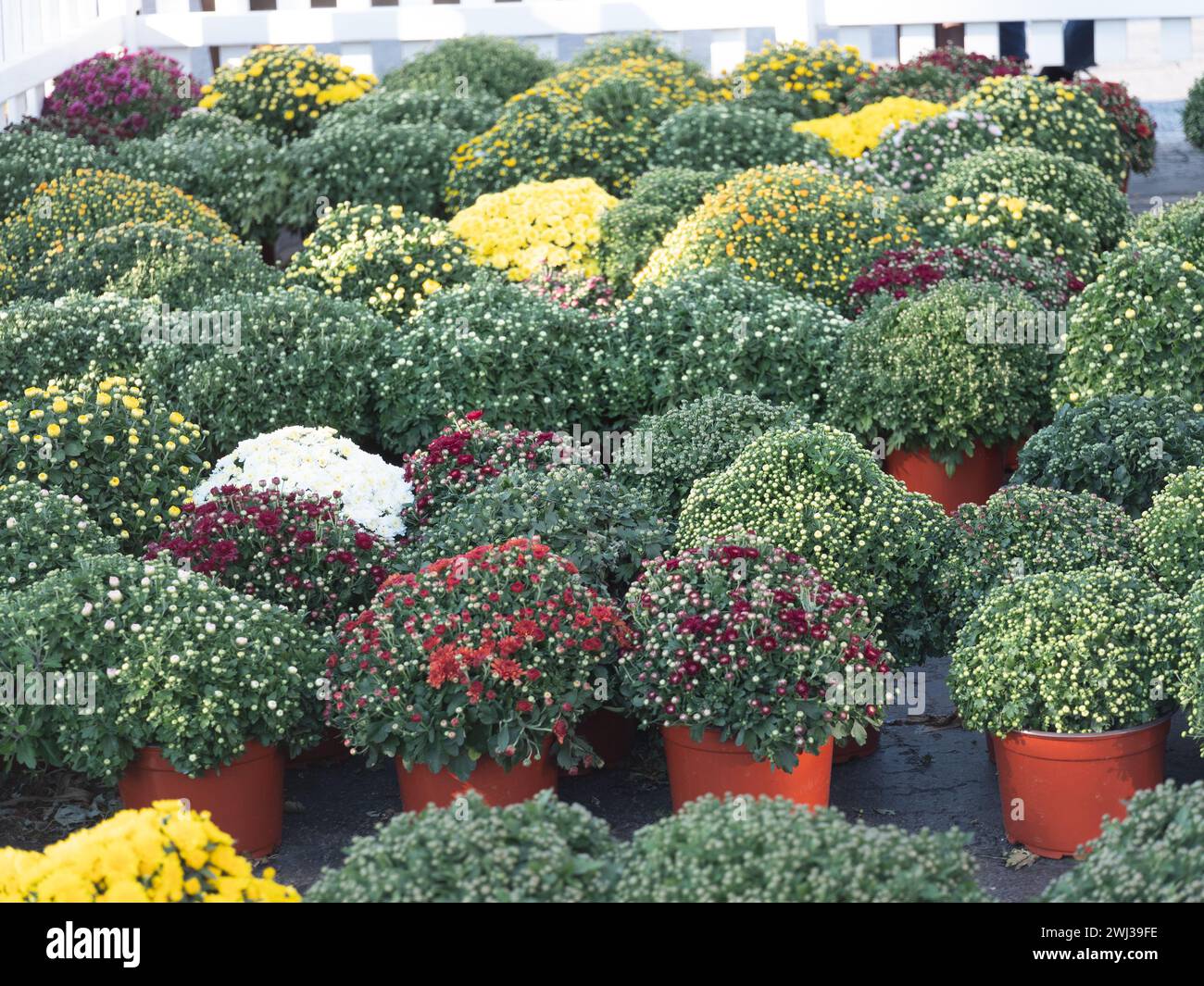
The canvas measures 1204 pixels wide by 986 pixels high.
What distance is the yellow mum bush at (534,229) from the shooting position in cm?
992

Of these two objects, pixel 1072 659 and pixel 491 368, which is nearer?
pixel 1072 659

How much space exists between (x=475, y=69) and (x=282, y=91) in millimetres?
1548

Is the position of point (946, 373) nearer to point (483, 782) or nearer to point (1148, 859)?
point (483, 782)

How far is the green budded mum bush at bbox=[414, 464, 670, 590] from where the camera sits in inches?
254

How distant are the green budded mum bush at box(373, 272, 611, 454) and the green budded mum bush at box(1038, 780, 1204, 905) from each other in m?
4.29

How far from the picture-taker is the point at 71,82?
44.1ft

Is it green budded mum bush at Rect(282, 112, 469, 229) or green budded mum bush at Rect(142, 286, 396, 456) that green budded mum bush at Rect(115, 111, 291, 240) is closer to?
green budded mum bush at Rect(282, 112, 469, 229)

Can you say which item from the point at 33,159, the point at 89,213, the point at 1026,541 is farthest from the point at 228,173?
the point at 1026,541

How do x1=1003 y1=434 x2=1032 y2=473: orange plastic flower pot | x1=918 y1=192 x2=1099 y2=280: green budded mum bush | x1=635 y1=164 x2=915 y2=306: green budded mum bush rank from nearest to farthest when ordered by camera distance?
1. x1=1003 y1=434 x2=1032 y2=473: orange plastic flower pot
2. x1=635 y1=164 x2=915 y2=306: green budded mum bush
3. x1=918 y1=192 x2=1099 y2=280: green budded mum bush

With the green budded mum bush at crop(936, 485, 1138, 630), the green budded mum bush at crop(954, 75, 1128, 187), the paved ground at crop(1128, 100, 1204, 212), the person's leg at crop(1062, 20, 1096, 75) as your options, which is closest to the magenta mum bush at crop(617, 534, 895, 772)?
the green budded mum bush at crop(936, 485, 1138, 630)

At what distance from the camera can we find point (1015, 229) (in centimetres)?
968

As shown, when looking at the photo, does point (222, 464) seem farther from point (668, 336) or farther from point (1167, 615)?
point (1167, 615)
